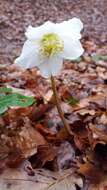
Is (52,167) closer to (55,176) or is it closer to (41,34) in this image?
(55,176)

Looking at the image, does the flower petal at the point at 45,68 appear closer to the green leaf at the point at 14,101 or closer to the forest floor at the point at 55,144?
the green leaf at the point at 14,101

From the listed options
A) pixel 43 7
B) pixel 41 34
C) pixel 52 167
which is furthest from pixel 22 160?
pixel 43 7

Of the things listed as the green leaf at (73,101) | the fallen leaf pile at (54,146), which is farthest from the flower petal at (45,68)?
the green leaf at (73,101)

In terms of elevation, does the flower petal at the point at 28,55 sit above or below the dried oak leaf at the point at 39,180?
above

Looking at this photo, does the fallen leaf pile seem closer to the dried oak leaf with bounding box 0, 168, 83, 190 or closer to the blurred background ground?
the dried oak leaf with bounding box 0, 168, 83, 190

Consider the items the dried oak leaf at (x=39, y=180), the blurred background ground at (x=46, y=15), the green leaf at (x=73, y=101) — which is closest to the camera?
the dried oak leaf at (x=39, y=180)

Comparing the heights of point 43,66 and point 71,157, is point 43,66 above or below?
above
